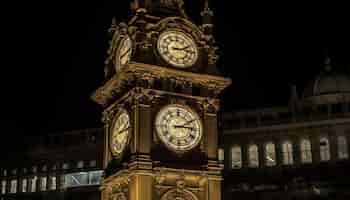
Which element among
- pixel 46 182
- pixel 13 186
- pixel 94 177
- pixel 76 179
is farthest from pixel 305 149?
pixel 13 186

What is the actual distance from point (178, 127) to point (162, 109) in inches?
37.9

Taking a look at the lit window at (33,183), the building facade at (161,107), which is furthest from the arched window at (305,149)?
the building facade at (161,107)

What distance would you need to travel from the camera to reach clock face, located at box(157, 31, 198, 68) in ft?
89.1

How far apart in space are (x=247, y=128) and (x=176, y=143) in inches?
2857

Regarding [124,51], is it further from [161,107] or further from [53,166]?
[53,166]

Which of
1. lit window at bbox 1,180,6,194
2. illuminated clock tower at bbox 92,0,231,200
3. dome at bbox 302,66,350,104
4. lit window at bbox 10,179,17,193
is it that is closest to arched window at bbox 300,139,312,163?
dome at bbox 302,66,350,104

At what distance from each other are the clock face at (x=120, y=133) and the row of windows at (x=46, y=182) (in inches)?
2846

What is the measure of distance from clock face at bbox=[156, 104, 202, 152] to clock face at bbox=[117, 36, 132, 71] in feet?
9.47

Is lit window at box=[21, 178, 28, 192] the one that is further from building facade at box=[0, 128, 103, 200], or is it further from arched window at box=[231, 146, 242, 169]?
arched window at box=[231, 146, 242, 169]

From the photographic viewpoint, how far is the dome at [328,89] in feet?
317

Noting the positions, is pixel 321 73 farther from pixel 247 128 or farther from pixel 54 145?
pixel 54 145

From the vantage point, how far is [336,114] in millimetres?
93875

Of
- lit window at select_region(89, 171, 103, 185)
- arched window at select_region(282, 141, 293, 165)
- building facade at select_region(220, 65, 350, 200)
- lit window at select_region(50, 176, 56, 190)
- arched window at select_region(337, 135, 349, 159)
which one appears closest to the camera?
building facade at select_region(220, 65, 350, 200)

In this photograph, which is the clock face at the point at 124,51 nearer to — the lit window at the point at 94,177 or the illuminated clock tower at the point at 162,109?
the illuminated clock tower at the point at 162,109
